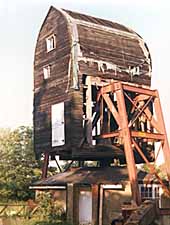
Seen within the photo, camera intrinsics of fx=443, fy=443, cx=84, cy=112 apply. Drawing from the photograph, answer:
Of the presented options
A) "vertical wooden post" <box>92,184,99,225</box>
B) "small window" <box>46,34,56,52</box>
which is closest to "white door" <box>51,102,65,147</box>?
"vertical wooden post" <box>92,184,99,225</box>

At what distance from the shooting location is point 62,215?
86.4 feet

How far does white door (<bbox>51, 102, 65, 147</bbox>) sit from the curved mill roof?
2765 mm

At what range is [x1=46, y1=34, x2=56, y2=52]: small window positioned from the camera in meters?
27.4

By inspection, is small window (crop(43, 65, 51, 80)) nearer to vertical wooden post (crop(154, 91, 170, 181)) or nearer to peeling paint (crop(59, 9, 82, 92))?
peeling paint (crop(59, 9, 82, 92))

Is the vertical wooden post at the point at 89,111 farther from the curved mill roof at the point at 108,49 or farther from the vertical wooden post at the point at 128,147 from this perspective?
the vertical wooden post at the point at 128,147

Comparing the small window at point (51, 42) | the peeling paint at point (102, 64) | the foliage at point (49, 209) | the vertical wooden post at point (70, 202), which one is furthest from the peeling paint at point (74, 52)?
the foliage at point (49, 209)

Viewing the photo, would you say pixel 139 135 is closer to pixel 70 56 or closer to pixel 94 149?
pixel 94 149

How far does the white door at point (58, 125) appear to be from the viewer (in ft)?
84.6

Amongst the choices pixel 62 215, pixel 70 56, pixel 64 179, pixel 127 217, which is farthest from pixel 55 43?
pixel 127 217

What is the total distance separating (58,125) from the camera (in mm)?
26141

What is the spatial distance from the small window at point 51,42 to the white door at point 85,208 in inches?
360

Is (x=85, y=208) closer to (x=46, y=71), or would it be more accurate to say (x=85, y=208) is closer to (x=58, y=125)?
(x=58, y=125)

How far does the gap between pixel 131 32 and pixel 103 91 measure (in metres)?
6.85

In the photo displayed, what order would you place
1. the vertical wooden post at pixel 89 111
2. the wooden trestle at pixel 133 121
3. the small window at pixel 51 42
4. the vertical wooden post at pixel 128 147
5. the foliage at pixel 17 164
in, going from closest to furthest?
the vertical wooden post at pixel 128 147 → the wooden trestle at pixel 133 121 → the vertical wooden post at pixel 89 111 → the small window at pixel 51 42 → the foliage at pixel 17 164
